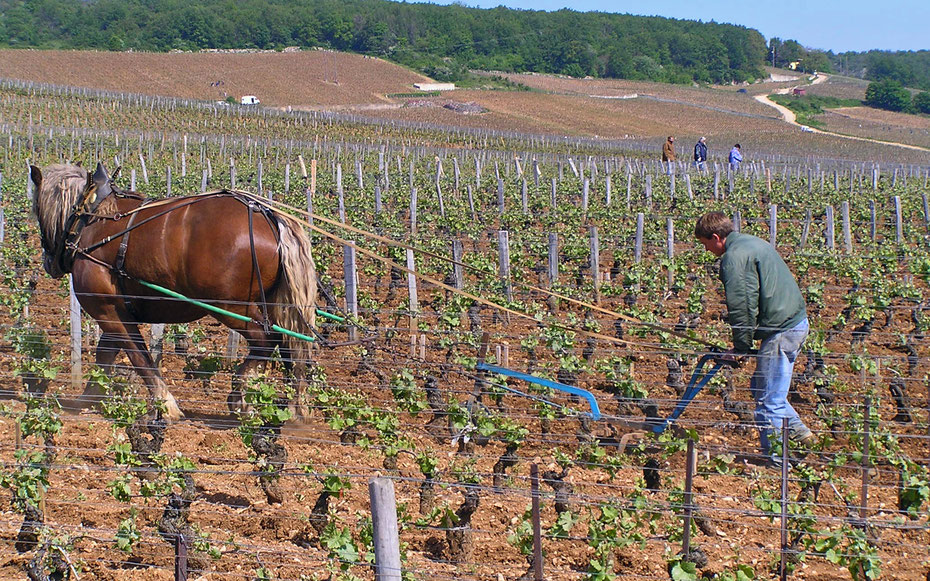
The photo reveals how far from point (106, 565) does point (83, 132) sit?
40214 mm

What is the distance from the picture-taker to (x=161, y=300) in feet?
24.6

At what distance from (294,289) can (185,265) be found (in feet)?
2.76

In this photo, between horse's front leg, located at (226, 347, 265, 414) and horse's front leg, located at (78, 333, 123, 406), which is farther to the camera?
horse's front leg, located at (78, 333, 123, 406)

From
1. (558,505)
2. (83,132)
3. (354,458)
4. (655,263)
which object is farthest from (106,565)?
(83,132)

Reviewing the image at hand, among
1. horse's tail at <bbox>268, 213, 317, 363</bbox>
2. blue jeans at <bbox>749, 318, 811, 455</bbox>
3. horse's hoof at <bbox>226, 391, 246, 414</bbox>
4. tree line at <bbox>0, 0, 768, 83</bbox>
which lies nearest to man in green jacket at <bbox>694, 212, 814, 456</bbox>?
blue jeans at <bbox>749, 318, 811, 455</bbox>

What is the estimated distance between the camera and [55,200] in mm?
7664

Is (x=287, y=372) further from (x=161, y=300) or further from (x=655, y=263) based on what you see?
(x=655, y=263)

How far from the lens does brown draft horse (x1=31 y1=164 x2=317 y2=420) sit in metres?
7.24

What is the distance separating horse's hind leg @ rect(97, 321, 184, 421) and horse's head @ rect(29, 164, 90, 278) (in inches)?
28.8

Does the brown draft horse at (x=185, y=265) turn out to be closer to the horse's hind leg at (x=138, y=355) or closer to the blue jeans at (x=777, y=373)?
the horse's hind leg at (x=138, y=355)

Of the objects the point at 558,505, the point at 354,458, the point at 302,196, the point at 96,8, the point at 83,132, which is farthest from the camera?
the point at 96,8

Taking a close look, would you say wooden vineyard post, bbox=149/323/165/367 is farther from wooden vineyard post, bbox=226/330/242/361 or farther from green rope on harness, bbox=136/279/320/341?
green rope on harness, bbox=136/279/320/341

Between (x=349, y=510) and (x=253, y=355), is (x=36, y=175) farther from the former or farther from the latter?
(x=349, y=510)

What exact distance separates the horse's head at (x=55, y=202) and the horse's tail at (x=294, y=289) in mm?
1599
